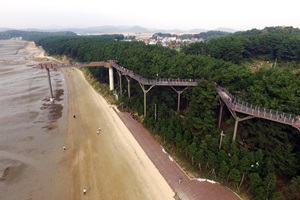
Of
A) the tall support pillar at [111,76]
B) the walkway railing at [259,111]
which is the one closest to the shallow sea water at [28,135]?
the tall support pillar at [111,76]

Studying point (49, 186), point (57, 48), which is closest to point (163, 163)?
point (49, 186)

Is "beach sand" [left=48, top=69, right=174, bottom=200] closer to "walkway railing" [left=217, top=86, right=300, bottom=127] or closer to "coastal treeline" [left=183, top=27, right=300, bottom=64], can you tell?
"walkway railing" [left=217, top=86, right=300, bottom=127]

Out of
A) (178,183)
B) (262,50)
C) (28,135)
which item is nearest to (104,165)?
(178,183)

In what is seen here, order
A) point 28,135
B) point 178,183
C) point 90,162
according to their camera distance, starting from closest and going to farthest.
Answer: point 178,183
point 90,162
point 28,135

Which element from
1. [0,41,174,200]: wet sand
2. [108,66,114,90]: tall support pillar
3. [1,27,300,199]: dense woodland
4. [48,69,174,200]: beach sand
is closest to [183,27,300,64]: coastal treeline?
[1,27,300,199]: dense woodland

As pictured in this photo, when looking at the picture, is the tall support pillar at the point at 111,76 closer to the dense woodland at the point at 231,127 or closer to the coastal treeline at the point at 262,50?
the dense woodland at the point at 231,127

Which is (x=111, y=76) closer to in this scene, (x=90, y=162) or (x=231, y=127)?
(x=90, y=162)

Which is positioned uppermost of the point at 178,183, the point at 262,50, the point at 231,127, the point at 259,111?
the point at 262,50
